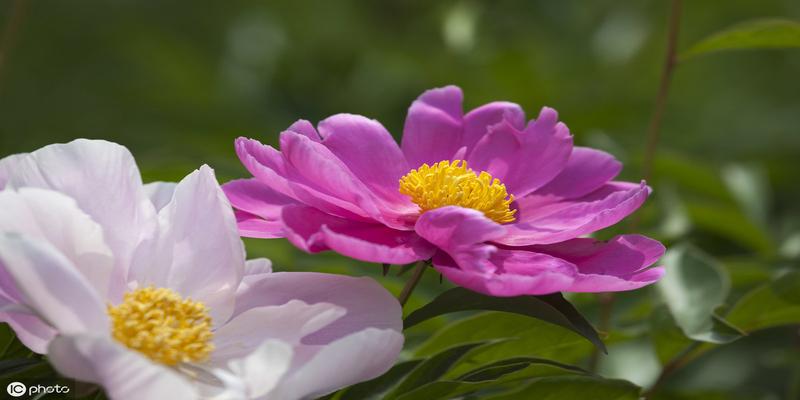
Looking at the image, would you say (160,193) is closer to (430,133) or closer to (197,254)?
(197,254)

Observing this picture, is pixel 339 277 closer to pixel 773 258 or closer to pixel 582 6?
pixel 773 258

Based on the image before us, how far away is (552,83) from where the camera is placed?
7.78 feet

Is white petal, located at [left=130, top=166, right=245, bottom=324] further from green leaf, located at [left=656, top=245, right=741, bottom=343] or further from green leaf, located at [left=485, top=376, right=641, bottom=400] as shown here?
green leaf, located at [left=656, top=245, right=741, bottom=343]

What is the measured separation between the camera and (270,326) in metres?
0.69

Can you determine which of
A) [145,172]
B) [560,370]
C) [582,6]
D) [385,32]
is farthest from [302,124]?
[385,32]

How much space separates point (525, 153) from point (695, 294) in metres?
0.22

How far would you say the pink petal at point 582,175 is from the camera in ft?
2.77

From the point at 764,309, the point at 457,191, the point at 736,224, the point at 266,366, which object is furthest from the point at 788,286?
the point at 736,224

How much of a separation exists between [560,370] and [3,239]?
0.37 metres

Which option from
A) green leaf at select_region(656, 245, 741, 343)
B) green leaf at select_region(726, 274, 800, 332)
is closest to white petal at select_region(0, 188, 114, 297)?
green leaf at select_region(656, 245, 741, 343)

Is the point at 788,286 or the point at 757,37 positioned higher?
the point at 757,37

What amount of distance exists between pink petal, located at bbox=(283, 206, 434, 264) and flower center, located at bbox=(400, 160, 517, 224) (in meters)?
0.06

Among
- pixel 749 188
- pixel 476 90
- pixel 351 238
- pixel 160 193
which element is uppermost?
pixel 476 90

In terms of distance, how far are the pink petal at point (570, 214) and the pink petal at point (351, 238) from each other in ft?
0.23
